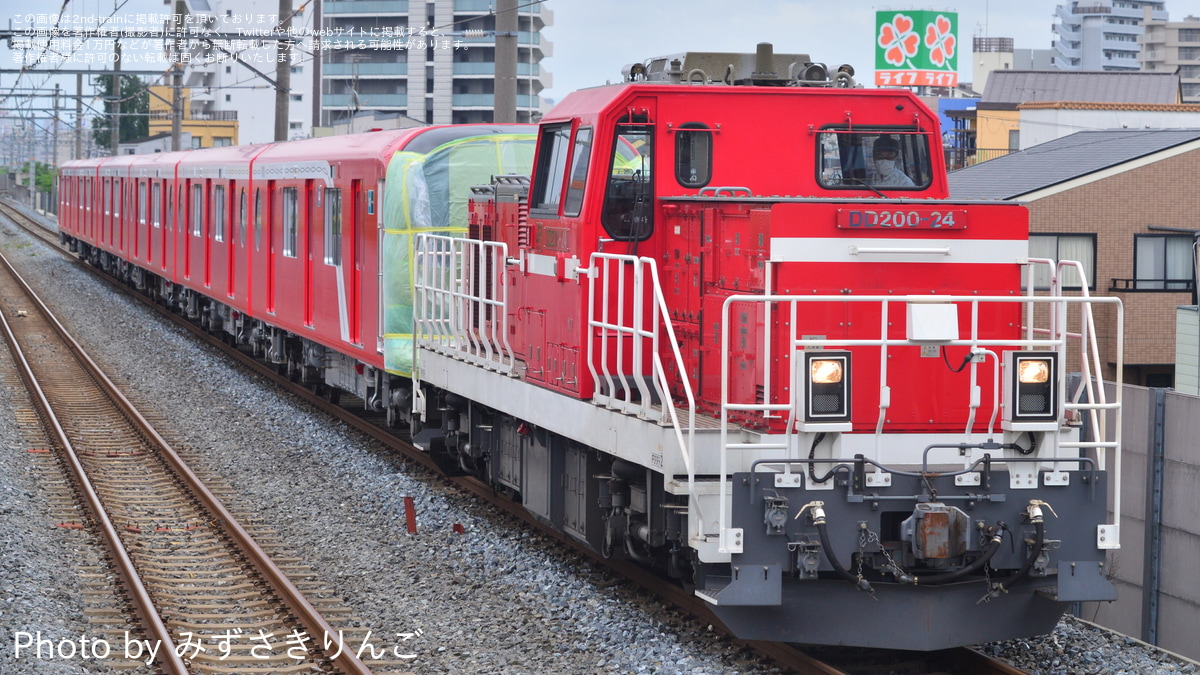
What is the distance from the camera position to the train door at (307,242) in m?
17.2

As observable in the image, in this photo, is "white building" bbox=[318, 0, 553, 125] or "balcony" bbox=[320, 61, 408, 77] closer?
"white building" bbox=[318, 0, 553, 125]

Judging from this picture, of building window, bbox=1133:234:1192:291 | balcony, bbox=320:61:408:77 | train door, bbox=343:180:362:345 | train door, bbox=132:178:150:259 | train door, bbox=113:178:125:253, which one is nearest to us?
train door, bbox=343:180:362:345

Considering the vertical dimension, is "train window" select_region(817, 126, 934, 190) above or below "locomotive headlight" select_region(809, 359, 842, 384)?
above

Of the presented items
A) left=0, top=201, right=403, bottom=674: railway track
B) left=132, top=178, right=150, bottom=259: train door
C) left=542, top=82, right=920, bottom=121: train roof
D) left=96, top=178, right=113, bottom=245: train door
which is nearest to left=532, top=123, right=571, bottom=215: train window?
left=542, top=82, right=920, bottom=121: train roof

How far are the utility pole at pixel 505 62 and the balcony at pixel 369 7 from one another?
8214cm

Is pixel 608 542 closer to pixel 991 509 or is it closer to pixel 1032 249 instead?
pixel 991 509

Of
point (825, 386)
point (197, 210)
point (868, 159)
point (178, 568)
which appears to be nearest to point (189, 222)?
point (197, 210)

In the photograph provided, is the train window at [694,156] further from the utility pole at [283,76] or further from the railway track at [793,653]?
the utility pole at [283,76]

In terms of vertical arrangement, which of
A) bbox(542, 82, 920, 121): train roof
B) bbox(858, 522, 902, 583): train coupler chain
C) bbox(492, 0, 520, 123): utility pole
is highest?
bbox(492, 0, 520, 123): utility pole

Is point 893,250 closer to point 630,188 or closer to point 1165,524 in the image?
point 630,188

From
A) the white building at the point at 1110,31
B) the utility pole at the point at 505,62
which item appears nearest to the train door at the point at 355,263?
the utility pole at the point at 505,62

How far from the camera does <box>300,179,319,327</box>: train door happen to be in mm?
17178

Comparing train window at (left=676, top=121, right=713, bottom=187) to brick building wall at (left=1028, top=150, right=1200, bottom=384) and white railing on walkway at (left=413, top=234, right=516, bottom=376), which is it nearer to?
white railing on walkway at (left=413, top=234, right=516, bottom=376)

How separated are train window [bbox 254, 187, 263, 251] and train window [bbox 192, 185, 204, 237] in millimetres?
4602
